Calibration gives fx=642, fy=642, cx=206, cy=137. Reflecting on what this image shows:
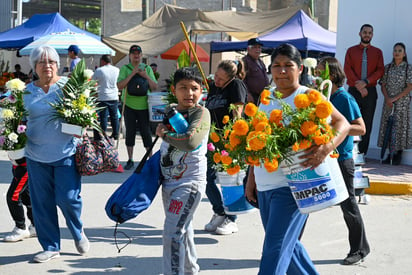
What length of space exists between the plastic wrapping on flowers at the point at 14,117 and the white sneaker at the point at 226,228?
2.26 meters

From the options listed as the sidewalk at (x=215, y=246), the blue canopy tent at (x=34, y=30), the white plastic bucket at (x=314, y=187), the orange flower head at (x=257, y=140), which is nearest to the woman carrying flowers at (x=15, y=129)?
the sidewalk at (x=215, y=246)

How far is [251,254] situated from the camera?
20.3 ft

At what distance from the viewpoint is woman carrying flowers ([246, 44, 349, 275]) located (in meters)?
3.92

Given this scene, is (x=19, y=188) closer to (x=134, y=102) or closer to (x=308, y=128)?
(x=308, y=128)

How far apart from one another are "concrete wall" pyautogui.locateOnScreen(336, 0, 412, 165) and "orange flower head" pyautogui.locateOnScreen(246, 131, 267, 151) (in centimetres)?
864

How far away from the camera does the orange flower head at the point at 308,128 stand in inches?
144

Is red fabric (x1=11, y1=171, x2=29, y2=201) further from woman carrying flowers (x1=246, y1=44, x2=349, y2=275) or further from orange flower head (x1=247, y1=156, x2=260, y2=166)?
orange flower head (x1=247, y1=156, x2=260, y2=166)

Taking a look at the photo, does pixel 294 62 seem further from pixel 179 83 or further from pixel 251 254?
pixel 251 254

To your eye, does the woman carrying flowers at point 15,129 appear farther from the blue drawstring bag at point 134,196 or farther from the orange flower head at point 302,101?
the orange flower head at point 302,101

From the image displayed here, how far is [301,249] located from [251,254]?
1900mm

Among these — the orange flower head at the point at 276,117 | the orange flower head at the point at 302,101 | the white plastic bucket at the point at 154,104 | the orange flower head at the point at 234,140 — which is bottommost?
the white plastic bucket at the point at 154,104

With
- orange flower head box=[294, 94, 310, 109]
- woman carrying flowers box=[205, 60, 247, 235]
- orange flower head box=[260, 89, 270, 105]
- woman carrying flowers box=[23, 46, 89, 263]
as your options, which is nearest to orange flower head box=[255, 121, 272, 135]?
orange flower head box=[294, 94, 310, 109]

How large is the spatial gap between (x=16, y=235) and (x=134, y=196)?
251cm

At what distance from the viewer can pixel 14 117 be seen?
19.2 ft
